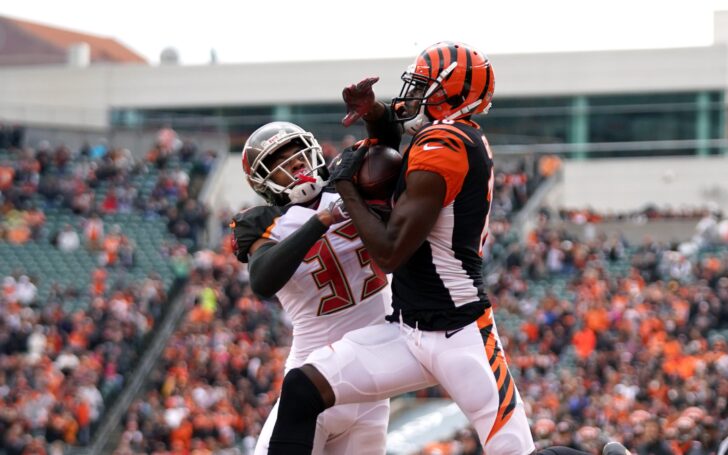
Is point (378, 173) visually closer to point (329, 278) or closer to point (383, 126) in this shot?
point (383, 126)

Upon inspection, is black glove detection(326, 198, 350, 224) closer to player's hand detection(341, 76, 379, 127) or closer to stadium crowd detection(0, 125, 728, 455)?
player's hand detection(341, 76, 379, 127)

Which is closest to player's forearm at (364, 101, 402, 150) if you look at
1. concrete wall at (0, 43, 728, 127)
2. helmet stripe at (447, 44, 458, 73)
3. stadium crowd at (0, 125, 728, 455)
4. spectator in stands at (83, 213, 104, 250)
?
helmet stripe at (447, 44, 458, 73)

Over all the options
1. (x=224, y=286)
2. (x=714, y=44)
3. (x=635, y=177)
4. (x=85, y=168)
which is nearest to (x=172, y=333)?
(x=224, y=286)

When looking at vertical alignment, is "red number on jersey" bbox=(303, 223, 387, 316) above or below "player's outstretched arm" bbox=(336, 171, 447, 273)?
below

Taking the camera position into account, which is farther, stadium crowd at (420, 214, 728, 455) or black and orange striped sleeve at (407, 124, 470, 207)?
stadium crowd at (420, 214, 728, 455)

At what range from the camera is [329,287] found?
558 centimetres

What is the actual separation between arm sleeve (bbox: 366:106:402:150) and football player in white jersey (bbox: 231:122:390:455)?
297mm

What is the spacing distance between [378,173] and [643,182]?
33344 millimetres

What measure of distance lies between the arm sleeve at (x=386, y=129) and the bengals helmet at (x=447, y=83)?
0.40ft

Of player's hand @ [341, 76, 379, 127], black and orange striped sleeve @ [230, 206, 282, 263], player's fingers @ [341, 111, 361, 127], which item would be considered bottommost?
black and orange striped sleeve @ [230, 206, 282, 263]

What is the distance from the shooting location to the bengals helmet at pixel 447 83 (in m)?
5.13

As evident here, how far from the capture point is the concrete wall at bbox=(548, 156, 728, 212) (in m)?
37.2

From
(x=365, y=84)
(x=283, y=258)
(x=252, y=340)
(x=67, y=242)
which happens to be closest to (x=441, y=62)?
(x=365, y=84)

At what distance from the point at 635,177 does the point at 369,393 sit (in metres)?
33.4
